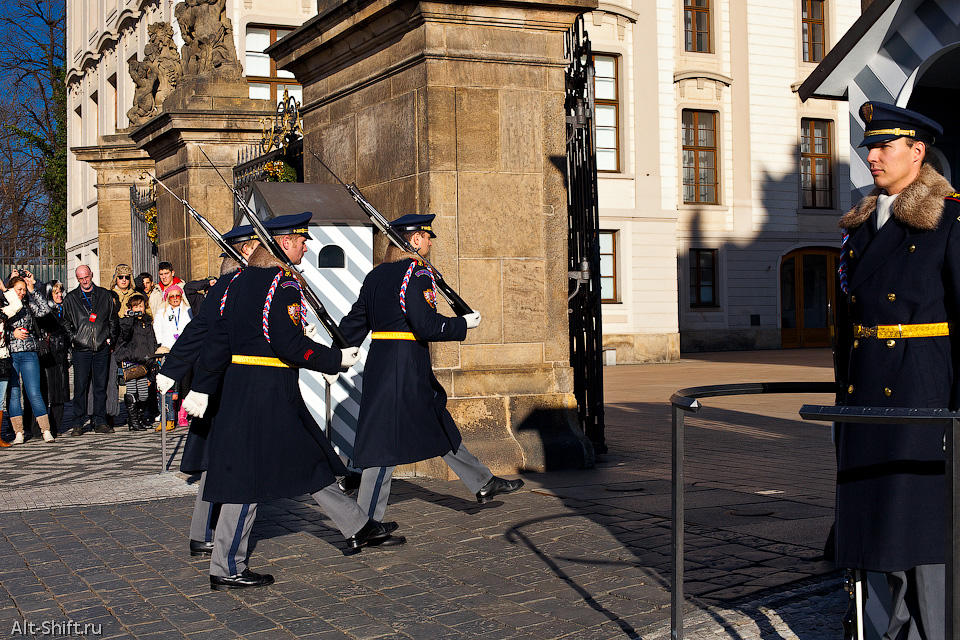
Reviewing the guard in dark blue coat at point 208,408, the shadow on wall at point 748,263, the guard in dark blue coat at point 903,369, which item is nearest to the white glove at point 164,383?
the guard in dark blue coat at point 208,408

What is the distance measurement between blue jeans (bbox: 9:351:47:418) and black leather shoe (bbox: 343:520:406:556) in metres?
6.79

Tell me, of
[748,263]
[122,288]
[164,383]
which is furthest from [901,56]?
[748,263]

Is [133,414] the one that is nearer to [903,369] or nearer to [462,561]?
[462,561]

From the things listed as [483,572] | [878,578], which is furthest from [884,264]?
[483,572]

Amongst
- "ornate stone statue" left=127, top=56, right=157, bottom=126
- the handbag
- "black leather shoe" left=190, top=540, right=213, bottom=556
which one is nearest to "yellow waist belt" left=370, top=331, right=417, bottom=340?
"black leather shoe" left=190, top=540, right=213, bottom=556

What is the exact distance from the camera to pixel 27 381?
37.6 ft

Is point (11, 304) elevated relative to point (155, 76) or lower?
lower

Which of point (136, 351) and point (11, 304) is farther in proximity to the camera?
point (136, 351)

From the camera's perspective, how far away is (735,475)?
802 cm

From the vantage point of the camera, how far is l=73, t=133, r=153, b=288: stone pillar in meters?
18.0

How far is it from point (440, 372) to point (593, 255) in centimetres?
170

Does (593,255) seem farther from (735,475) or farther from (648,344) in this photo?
(648,344)

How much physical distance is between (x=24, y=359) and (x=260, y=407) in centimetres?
705

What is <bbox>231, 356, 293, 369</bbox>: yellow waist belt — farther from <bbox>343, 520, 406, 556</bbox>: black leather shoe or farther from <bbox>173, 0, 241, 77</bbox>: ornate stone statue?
<bbox>173, 0, 241, 77</bbox>: ornate stone statue
